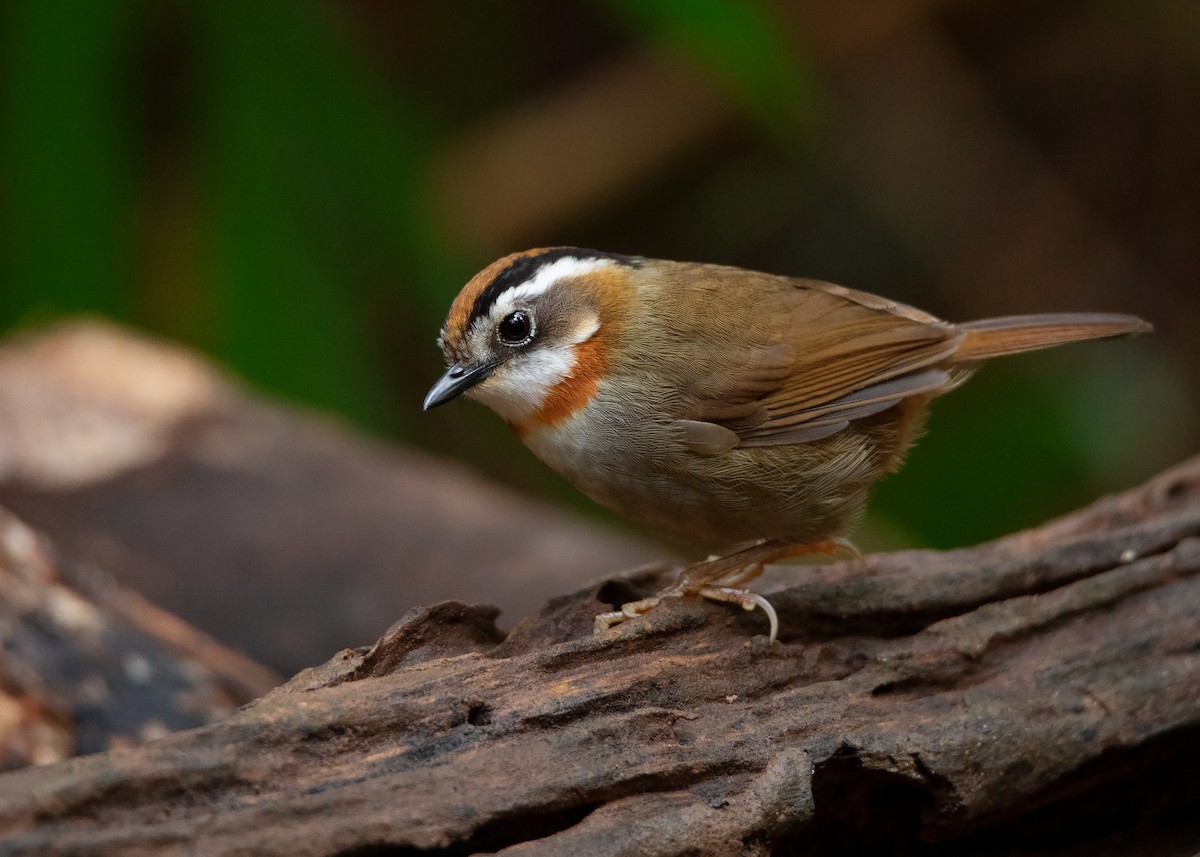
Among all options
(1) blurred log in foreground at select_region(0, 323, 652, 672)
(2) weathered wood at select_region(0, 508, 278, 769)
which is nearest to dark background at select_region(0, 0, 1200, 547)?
(1) blurred log in foreground at select_region(0, 323, 652, 672)

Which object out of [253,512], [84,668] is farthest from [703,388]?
[253,512]

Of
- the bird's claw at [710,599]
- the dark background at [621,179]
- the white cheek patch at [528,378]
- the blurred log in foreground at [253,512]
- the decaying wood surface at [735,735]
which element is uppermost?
the dark background at [621,179]

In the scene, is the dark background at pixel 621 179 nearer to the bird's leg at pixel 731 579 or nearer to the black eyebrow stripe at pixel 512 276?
the black eyebrow stripe at pixel 512 276

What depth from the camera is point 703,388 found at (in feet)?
10.7

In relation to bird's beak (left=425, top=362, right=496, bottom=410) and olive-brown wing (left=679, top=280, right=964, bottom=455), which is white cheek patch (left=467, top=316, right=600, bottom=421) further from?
olive-brown wing (left=679, top=280, right=964, bottom=455)

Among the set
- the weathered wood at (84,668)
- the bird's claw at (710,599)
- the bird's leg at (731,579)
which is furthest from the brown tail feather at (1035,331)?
the weathered wood at (84,668)

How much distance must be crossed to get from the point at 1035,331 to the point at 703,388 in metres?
1.08

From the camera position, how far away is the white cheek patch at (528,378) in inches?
129

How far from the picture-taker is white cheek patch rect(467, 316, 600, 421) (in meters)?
3.27

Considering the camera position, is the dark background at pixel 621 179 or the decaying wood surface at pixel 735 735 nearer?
the decaying wood surface at pixel 735 735

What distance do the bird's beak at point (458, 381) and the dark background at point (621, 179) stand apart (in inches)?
86.3

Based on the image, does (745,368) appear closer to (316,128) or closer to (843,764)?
(843,764)

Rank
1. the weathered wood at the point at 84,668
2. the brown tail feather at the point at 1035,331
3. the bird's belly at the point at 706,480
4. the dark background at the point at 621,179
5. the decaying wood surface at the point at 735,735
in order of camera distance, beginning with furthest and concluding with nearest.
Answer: the dark background at the point at 621,179
the brown tail feather at the point at 1035,331
the weathered wood at the point at 84,668
the bird's belly at the point at 706,480
the decaying wood surface at the point at 735,735

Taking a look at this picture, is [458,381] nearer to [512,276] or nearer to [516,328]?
[516,328]
